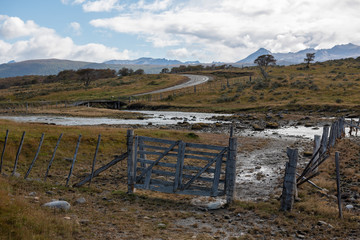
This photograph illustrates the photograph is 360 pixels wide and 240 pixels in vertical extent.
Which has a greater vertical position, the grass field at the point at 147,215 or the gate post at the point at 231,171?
the gate post at the point at 231,171

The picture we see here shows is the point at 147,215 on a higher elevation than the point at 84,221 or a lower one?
lower

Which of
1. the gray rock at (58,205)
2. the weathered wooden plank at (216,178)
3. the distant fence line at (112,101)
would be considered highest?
the distant fence line at (112,101)

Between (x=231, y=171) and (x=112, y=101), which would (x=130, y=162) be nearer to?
(x=231, y=171)

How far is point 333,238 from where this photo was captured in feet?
29.8

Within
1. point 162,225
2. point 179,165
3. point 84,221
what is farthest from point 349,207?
point 84,221

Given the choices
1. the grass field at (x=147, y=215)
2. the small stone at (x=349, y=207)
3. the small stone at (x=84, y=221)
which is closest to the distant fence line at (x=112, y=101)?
the grass field at (x=147, y=215)

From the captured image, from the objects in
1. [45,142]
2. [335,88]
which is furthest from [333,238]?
[335,88]

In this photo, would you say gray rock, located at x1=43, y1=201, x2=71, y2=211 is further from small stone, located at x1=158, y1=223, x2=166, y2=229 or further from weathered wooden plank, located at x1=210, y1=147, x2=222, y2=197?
weathered wooden plank, located at x1=210, y1=147, x2=222, y2=197

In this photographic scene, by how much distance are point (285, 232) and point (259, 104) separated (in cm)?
5340

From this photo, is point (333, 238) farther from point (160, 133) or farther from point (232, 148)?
point (160, 133)

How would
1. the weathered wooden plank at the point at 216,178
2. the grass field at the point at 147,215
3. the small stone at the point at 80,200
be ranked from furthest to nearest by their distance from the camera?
1. the weathered wooden plank at the point at 216,178
2. the small stone at the point at 80,200
3. the grass field at the point at 147,215

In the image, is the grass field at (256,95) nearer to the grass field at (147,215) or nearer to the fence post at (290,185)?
the grass field at (147,215)

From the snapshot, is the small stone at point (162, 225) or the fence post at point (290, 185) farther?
the fence post at point (290, 185)

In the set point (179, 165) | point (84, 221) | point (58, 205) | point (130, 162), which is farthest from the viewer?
point (130, 162)
